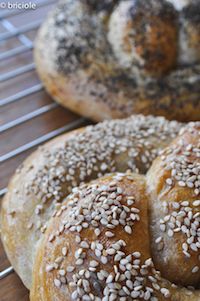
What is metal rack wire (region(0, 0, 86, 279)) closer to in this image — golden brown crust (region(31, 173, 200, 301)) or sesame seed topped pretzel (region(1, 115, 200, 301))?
sesame seed topped pretzel (region(1, 115, 200, 301))

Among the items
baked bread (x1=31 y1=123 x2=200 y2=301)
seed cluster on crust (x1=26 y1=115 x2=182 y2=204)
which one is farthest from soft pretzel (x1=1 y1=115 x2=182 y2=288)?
baked bread (x1=31 y1=123 x2=200 y2=301)

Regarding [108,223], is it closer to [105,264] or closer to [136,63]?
[105,264]

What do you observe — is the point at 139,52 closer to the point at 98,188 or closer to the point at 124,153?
the point at 124,153

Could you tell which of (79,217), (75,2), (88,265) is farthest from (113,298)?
(75,2)

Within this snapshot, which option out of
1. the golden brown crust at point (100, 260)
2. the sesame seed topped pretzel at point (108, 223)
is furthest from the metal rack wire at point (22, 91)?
the golden brown crust at point (100, 260)

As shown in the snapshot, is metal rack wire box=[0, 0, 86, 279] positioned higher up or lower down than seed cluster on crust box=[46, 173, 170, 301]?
higher up

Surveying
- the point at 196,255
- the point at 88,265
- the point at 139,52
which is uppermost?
the point at 139,52

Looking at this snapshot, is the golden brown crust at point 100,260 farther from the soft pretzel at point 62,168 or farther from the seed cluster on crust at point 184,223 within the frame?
the soft pretzel at point 62,168
